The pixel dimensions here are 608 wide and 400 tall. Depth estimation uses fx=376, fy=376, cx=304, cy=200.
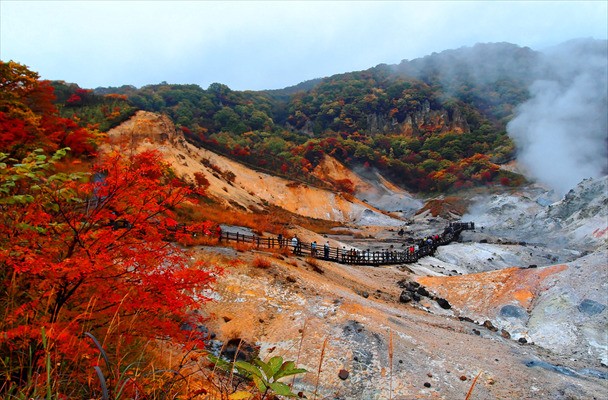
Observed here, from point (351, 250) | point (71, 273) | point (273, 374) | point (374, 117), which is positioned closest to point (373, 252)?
point (351, 250)

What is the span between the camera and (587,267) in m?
19.4

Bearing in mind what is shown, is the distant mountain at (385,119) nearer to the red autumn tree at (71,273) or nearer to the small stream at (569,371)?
the red autumn tree at (71,273)

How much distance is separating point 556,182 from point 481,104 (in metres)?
72.0

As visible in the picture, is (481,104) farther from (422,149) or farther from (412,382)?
(412,382)

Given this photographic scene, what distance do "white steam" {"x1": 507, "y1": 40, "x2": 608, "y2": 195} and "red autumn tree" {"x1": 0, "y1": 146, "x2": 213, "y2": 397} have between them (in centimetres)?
6836

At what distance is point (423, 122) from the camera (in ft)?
373

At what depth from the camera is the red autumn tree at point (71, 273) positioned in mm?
3436

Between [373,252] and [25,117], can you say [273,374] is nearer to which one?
[25,117]

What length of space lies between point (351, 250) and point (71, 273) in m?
22.9

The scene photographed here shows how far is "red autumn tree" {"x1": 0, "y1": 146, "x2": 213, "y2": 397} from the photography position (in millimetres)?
3436

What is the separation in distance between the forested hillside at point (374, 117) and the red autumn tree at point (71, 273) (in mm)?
41257

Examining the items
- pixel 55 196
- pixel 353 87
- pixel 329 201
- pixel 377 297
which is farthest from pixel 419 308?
pixel 353 87

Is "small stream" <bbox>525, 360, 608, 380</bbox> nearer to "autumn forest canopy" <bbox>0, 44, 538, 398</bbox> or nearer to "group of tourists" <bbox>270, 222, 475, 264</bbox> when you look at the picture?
"autumn forest canopy" <bbox>0, 44, 538, 398</bbox>

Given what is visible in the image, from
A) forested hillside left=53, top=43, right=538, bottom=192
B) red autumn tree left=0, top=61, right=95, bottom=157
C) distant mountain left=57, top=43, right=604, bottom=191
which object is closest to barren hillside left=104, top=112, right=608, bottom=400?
red autumn tree left=0, top=61, right=95, bottom=157
